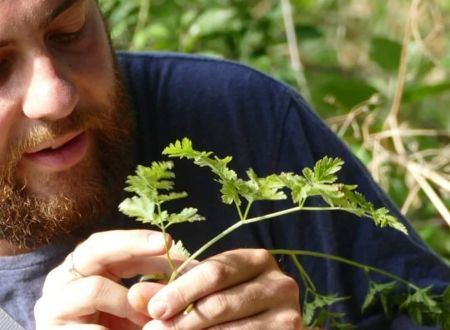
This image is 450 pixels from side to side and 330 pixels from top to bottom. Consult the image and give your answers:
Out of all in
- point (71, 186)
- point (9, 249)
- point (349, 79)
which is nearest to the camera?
point (71, 186)

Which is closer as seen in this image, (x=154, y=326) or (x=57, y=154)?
(x=154, y=326)

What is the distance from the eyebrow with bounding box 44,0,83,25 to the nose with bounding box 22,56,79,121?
0.06m

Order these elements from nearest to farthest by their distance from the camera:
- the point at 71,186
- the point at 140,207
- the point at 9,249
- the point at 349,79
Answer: the point at 140,207 → the point at 71,186 → the point at 9,249 → the point at 349,79

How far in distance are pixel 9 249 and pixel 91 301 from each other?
50 centimetres

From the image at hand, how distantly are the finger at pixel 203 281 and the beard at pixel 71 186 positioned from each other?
407mm

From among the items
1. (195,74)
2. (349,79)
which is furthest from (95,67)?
(349,79)

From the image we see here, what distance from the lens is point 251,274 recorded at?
1.12m

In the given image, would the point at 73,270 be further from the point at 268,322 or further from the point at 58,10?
the point at 58,10

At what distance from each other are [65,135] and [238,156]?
0.41m

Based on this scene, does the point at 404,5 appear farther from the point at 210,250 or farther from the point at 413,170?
the point at 210,250

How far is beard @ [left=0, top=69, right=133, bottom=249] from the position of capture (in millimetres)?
1404

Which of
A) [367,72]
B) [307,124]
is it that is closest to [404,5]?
[367,72]

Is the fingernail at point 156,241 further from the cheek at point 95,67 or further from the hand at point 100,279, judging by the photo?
the cheek at point 95,67

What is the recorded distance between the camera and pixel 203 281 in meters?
1.05
